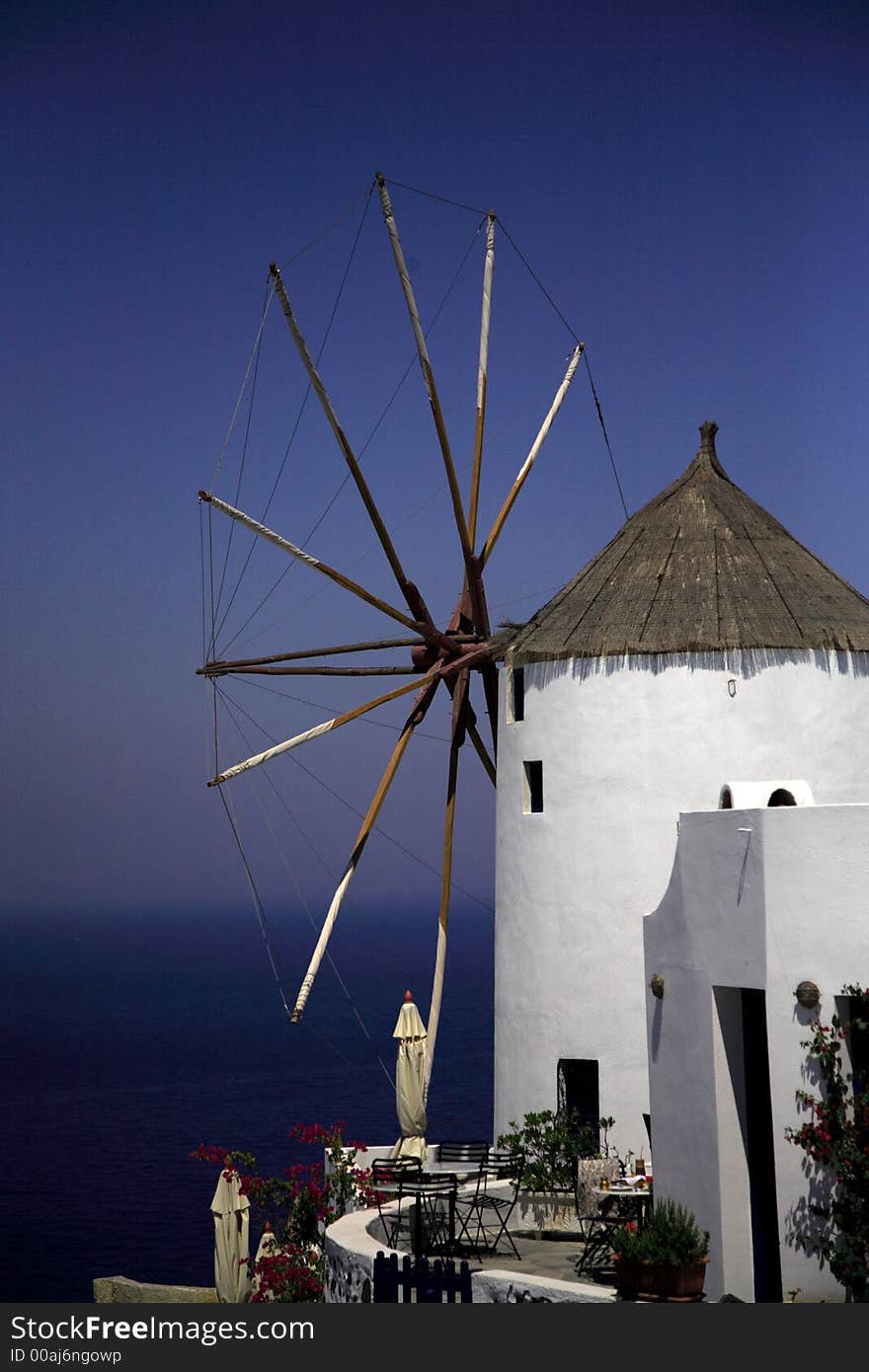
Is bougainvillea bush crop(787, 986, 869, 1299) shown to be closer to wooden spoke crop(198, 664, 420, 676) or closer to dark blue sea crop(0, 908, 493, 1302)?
wooden spoke crop(198, 664, 420, 676)

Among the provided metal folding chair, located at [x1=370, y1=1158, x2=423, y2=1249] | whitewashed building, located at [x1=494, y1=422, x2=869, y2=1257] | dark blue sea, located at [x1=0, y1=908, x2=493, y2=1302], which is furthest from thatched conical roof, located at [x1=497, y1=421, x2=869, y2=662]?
dark blue sea, located at [x1=0, y1=908, x2=493, y2=1302]

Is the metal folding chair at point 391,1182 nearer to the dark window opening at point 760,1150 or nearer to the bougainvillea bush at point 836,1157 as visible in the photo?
the dark window opening at point 760,1150

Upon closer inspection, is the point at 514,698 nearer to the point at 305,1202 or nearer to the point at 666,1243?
the point at 305,1202

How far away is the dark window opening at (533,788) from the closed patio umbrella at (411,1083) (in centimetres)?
344

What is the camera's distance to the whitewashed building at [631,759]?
21375 mm

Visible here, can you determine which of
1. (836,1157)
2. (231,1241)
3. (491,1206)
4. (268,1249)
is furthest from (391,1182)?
(836,1157)

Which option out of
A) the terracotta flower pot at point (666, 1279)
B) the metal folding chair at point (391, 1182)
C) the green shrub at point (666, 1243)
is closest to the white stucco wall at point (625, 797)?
the metal folding chair at point (391, 1182)

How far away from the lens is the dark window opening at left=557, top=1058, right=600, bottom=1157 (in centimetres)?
2142

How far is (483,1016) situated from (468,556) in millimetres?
102312

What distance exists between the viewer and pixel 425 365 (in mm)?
23547

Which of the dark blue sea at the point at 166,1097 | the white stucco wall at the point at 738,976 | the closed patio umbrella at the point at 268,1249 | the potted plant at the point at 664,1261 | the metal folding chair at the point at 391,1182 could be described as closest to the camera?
the potted plant at the point at 664,1261

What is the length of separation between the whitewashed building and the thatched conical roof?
0.11 feet

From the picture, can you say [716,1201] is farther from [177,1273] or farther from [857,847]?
[177,1273]

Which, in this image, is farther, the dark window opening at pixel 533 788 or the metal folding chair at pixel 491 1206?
the dark window opening at pixel 533 788
